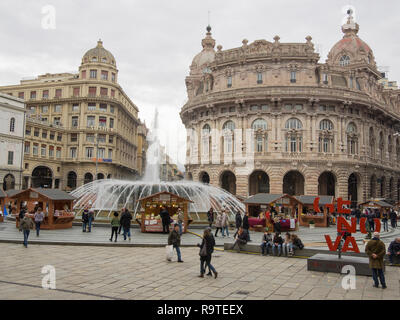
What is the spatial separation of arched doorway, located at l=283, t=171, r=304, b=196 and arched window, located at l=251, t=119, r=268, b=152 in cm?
520

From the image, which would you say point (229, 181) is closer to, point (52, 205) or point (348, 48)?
point (348, 48)

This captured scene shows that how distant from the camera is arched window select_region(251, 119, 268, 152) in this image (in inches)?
1870

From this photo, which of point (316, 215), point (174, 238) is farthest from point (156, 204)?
point (316, 215)

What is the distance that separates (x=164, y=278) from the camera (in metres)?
11.2

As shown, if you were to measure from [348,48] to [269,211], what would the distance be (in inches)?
1792

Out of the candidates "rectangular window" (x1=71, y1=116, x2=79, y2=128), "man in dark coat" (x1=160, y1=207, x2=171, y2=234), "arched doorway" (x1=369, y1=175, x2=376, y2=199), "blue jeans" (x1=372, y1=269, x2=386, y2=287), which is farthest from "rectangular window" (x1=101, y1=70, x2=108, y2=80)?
"blue jeans" (x1=372, y1=269, x2=386, y2=287)

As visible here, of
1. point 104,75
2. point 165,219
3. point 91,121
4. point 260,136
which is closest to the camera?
point 165,219

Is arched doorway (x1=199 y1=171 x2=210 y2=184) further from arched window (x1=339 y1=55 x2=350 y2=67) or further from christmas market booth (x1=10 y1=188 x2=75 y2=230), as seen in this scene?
christmas market booth (x1=10 y1=188 x2=75 y2=230)

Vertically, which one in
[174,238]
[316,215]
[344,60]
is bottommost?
[174,238]

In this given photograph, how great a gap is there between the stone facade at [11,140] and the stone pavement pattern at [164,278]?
127 feet

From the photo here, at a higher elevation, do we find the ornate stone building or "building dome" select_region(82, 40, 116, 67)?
"building dome" select_region(82, 40, 116, 67)

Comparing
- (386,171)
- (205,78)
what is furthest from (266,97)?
(386,171)

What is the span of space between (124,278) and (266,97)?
39.0 meters

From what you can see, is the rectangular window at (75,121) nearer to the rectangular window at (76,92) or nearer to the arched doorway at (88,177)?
the rectangular window at (76,92)
